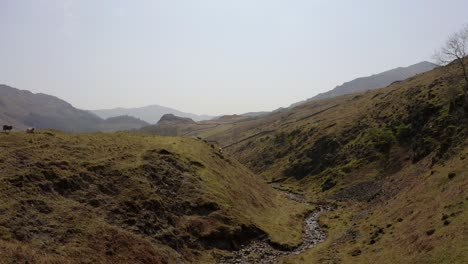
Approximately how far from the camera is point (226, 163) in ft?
306

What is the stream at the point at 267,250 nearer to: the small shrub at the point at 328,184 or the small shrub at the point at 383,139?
the small shrub at the point at 328,184

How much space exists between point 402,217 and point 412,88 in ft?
282

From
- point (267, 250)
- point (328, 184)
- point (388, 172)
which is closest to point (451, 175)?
point (267, 250)

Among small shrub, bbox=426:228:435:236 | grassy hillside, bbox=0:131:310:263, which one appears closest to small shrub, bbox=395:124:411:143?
grassy hillside, bbox=0:131:310:263

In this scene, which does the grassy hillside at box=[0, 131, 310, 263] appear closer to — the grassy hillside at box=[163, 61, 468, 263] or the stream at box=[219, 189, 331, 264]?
the stream at box=[219, 189, 331, 264]

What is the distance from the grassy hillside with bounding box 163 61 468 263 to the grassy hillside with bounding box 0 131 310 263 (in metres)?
12.8

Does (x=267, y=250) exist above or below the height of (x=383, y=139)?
below

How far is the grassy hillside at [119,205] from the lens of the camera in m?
42.5

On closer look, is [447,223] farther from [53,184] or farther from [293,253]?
[53,184]

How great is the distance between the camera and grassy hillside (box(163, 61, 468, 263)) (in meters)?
45.0

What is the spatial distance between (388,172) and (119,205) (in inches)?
2580

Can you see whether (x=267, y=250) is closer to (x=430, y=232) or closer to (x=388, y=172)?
(x=430, y=232)

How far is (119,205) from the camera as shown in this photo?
176 ft

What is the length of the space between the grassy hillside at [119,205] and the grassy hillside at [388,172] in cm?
1279
